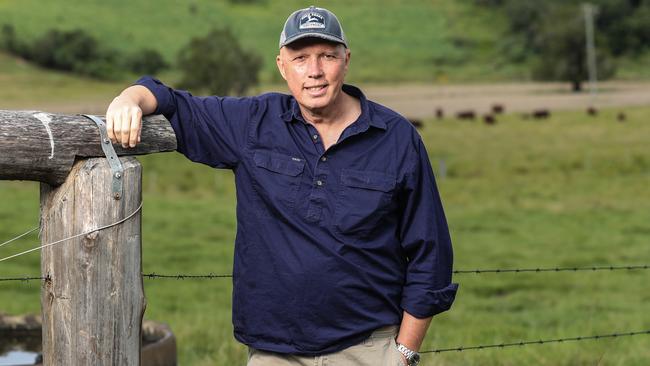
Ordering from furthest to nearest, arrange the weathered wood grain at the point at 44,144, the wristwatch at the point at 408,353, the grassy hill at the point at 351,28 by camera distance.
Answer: the grassy hill at the point at 351,28, the wristwatch at the point at 408,353, the weathered wood grain at the point at 44,144

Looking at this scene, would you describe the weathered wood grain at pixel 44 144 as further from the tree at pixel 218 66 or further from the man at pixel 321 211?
the tree at pixel 218 66

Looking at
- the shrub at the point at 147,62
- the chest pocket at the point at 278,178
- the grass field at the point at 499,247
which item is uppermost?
the chest pocket at the point at 278,178

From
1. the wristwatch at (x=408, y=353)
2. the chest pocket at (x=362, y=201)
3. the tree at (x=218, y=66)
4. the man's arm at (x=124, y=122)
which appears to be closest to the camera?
the man's arm at (x=124, y=122)

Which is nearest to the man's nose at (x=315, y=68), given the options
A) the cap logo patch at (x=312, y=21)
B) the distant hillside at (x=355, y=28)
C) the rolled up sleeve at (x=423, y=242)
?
the cap logo patch at (x=312, y=21)

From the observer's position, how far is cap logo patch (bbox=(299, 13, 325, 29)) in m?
4.07

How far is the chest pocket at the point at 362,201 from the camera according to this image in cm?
402

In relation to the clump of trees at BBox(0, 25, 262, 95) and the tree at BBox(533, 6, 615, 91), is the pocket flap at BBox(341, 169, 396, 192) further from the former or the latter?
the tree at BBox(533, 6, 615, 91)

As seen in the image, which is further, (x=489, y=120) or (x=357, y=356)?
(x=489, y=120)

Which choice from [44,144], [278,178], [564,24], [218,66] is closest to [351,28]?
[564,24]

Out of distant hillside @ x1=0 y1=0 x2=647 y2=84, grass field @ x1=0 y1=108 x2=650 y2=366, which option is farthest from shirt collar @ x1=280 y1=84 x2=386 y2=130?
distant hillside @ x1=0 y1=0 x2=647 y2=84

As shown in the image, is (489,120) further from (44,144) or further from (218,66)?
(44,144)

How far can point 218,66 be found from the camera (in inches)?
2445

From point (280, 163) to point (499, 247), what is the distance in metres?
15.5

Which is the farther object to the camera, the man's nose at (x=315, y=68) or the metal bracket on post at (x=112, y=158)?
the man's nose at (x=315, y=68)
